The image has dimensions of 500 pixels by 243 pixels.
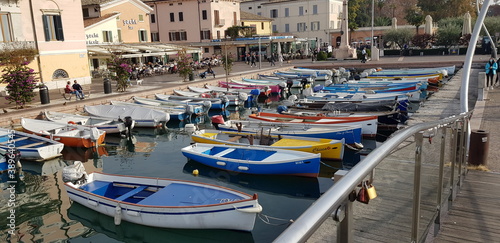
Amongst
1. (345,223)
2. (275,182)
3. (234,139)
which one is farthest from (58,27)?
(345,223)

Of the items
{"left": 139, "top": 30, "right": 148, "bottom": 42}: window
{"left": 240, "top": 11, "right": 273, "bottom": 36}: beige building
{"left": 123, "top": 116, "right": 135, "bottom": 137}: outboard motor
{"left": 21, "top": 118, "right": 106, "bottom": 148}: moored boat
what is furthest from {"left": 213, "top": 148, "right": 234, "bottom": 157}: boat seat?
{"left": 240, "top": 11, "right": 273, "bottom": 36}: beige building

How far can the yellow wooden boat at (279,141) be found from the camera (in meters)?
14.8

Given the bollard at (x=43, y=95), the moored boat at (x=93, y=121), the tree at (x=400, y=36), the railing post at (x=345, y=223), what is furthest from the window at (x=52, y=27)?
the tree at (x=400, y=36)

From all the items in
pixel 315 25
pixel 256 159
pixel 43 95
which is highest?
pixel 315 25

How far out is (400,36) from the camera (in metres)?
54.4

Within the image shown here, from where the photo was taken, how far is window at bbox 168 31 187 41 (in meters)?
60.4

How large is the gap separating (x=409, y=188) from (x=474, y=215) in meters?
2.15

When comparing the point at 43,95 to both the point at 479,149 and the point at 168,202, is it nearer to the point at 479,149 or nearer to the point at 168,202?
the point at 168,202

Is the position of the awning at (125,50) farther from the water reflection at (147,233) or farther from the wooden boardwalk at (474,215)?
the wooden boardwalk at (474,215)

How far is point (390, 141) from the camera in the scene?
3018 millimetres

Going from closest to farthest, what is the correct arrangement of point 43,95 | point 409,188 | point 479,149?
point 409,188 < point 479,149 < point 43,95

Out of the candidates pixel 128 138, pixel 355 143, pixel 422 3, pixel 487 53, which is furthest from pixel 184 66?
pixel 422 3

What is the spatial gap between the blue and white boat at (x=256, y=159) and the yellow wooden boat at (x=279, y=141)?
43 cm

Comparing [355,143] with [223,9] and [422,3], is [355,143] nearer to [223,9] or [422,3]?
[223,9]
